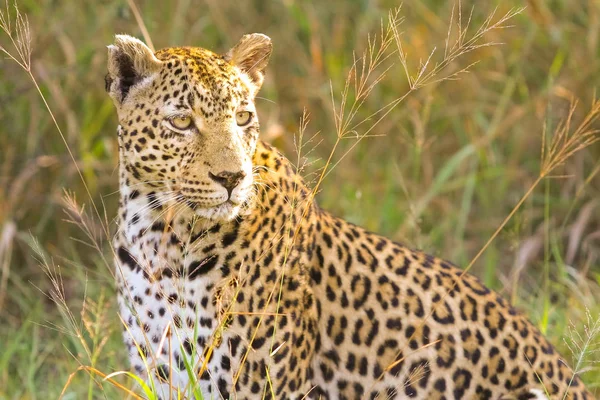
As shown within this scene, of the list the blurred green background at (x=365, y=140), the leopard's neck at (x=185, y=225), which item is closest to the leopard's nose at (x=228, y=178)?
the leopard's neck at (x=185, y=225)

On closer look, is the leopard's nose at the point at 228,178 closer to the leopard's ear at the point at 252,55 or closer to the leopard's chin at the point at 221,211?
the leopard's chin at the point at 221,211

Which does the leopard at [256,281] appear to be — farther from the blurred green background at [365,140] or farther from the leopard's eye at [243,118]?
the blurred green background at [365,140]

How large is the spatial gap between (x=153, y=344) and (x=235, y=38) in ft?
16.2

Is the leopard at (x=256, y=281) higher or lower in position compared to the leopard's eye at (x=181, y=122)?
lower

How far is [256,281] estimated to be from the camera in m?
4.56

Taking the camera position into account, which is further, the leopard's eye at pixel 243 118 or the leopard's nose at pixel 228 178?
the leopard's eye at pixel 243 118

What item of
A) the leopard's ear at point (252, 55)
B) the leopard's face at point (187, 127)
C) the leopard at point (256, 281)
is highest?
the leopard's ear at point (252, 55)

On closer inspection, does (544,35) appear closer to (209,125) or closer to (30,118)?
(30,118)

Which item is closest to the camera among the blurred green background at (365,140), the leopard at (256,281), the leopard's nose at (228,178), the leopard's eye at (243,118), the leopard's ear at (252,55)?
the leopard's nose at (228,178)

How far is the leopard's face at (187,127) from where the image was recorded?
431cm

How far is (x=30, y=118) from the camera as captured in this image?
317 inches

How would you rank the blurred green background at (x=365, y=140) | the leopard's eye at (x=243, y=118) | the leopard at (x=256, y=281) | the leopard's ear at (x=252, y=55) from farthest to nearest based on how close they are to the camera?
the blurred green background at (x=365, y=140) → the leopard's ear at (x=252, y=55) → the leopard's eye at (x=243, y=118) → the leopard at (x=256, y=281)

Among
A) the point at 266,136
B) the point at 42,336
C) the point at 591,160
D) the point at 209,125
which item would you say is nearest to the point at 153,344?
the point at 209,125

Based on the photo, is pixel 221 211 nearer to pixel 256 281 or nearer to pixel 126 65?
pixel 256 281
